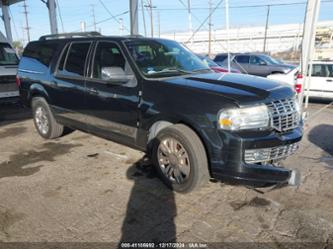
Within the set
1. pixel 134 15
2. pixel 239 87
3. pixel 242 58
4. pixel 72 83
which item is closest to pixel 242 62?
pixel 242 58

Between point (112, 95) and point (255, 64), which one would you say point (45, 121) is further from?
point (255, 64)

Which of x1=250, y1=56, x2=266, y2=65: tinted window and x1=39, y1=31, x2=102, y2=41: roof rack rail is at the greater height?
x1=39, y1=31, x2=102, y2=41: roof rack rail

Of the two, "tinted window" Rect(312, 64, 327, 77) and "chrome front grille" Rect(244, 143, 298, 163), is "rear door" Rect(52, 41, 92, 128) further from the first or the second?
"tinted window" Rect(312, 64, 327, 77)

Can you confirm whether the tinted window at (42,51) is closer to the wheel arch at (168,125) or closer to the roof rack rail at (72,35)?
the roof rack rail at (72,35)

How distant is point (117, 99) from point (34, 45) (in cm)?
301

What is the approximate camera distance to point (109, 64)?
4836mm

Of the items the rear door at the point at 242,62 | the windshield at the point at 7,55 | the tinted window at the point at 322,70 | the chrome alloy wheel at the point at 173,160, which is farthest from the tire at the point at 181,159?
the rear door at the point at 242,62

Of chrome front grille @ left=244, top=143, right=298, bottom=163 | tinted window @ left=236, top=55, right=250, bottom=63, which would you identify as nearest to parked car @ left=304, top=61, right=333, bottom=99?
tinted window @ left=236, top=55, right=250, bottom=63

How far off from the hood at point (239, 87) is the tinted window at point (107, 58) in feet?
3.01

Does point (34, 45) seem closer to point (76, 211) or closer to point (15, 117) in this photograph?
point (15, 117)

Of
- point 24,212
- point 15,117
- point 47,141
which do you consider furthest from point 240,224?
point 15,117

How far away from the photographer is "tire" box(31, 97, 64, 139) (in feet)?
20.6

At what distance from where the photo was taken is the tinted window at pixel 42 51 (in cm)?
600

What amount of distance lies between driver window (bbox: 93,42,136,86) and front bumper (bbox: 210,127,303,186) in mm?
1626
